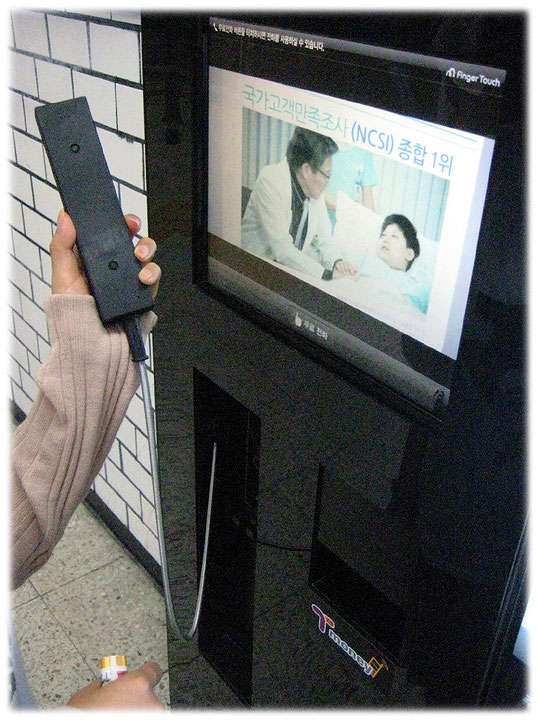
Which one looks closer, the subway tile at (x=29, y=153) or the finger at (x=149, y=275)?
the finger at (x=149, y=275)

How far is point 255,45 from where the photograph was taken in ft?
2.46

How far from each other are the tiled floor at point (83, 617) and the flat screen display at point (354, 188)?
3.54 ft

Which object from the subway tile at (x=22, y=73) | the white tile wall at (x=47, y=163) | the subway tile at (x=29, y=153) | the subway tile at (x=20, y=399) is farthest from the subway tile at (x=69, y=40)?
the subway tile at (x=20, y=399)

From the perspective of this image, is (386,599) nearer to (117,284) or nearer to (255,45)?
(117,284)

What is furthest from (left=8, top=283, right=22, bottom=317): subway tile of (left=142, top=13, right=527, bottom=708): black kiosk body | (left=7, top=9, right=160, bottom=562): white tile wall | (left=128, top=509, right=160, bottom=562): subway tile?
(left=142, top=13, right=527, bottom=708): black kiosk body

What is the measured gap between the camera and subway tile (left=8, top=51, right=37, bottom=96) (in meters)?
1.61

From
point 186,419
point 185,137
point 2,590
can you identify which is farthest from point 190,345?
point 2,590

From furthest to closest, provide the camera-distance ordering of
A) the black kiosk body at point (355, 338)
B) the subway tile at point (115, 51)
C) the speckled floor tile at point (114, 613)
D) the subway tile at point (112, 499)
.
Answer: the subway tile at point (112, 499) < the speckled floor tile at point (114, 613) < the subway tile at point (115, 51) < the black kiosk body at point (355, 338)

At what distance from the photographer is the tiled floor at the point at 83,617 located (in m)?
1.54

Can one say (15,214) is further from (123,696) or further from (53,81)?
(123,696)

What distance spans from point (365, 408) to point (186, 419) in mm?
420

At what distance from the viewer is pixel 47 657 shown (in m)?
1.58

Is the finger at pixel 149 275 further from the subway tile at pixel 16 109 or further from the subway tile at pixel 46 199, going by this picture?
the subway tile at pixel 16 109

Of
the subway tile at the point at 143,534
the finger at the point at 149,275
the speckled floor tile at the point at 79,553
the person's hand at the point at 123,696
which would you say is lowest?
the speckled floor tile at the point at 79,553
